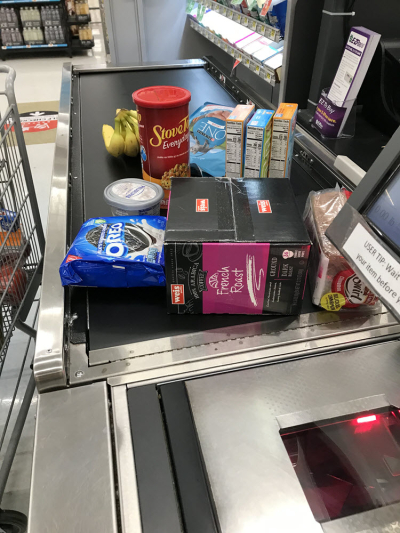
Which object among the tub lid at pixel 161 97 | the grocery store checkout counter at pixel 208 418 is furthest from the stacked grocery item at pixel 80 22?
the grocery store checkout counter at pixel 208 418

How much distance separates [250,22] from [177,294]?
1846 millimetres

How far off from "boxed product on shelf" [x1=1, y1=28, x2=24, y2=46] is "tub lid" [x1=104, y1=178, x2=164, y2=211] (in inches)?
296

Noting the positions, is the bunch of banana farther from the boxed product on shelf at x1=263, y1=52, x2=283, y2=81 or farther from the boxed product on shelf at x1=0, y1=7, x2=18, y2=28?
the boxed product on shelf at x1=0, y1=7, x2=18, y2=28

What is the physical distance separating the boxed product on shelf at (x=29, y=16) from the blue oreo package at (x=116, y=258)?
7.65 meters

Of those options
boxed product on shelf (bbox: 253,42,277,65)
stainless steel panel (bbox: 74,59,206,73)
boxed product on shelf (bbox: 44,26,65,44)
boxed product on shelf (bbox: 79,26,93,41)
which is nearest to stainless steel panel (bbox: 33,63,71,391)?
boxed product on shelf (bbox: 253,42,277,65)

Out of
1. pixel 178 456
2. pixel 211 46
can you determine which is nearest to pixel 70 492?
pixel 178 456

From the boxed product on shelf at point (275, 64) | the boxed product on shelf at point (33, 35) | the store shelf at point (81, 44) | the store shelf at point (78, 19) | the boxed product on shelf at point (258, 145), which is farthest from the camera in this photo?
the store shelf at point (81, 44)

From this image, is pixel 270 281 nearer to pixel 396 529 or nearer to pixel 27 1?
pixel 396 529

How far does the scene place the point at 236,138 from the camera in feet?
3.20

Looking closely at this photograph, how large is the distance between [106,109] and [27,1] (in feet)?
21.0

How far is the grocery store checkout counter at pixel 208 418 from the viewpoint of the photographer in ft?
1.90

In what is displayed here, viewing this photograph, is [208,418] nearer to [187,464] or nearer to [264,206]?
[187,464]

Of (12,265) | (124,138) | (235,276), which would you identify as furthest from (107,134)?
(235,276)

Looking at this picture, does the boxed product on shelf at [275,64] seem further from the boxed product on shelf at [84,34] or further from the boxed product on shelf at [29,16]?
the boxed product on shelf at [29,16]
